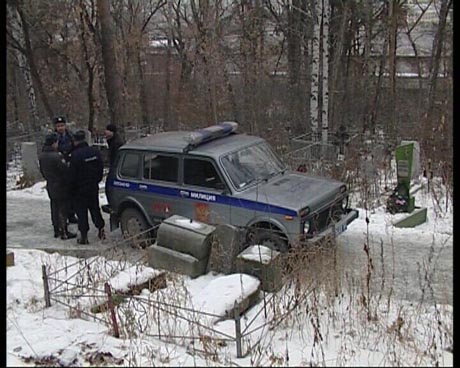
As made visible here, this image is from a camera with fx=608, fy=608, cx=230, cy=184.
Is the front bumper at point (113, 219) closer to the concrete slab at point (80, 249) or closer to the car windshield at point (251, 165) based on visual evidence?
the concrete slab at point (80, 249)

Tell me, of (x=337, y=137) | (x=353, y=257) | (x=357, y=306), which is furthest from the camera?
(x=337, y=137)

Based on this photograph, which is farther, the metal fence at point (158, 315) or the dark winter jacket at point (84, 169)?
the dark winter jacket at point (84, 169)

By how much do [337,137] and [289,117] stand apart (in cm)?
167

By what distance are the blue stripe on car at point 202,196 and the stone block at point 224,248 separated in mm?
408

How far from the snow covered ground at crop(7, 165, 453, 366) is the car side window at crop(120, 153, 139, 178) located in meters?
1.69

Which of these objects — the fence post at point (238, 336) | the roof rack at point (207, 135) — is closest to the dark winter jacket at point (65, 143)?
the roof rack at point (207, 135)

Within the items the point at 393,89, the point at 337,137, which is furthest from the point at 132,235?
the point at 393,89

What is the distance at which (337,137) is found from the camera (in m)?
13.4

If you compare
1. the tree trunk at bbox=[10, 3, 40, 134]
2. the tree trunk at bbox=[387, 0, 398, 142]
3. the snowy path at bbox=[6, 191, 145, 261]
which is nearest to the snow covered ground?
the snowy path at bbox=[6, 191, 145, 261]

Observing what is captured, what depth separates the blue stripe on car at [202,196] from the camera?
275 inches

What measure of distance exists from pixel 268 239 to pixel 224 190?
2.80 feet

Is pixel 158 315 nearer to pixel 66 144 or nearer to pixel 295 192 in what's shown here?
pixel 295 192

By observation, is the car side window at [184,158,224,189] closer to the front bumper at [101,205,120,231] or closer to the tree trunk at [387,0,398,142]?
the front bumper at [101,205,120,231]

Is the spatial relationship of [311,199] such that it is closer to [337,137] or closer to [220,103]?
[337,137]
